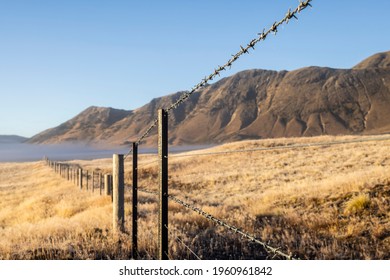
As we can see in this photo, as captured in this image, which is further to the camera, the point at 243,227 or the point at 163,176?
the point at 243,227

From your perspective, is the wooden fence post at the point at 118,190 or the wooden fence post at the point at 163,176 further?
the wooden fence post at the point at 118,190

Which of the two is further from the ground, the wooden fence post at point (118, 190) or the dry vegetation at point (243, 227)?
the wooden fence post at point (118, 190)

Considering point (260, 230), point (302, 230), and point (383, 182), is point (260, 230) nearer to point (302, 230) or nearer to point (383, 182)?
point (302, 230)

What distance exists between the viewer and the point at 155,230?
793 cm

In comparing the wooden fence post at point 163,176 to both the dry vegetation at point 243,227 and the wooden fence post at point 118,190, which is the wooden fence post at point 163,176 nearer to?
the dry vegetation at point 243,227

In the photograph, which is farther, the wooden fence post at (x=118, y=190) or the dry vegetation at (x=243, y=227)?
the wooden fence post at (x=118, y=190)

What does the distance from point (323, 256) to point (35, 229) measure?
236 inches

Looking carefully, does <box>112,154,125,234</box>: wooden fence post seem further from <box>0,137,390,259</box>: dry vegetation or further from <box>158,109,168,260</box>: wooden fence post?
<box>158,109,168,260</box>: wooden fence post

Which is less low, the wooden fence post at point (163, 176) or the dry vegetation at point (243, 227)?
the wooden fence post at point (163, 176)

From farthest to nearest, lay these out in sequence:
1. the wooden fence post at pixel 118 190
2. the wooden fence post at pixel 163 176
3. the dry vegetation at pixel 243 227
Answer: the wooden fence post at pixel 118 190 → the dry vegetation at pixel 243 227 → the wooden fence post at pixel 163 176

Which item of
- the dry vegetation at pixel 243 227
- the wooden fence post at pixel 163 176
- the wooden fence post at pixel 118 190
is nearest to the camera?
the wooden fence post at pixel 163 176

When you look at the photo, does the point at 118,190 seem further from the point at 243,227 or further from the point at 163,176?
the point at 163,176

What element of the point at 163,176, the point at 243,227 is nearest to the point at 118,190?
the point at 243,227

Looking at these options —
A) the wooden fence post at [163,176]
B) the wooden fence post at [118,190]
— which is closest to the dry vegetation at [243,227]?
the wooden fence post at [118,190]
